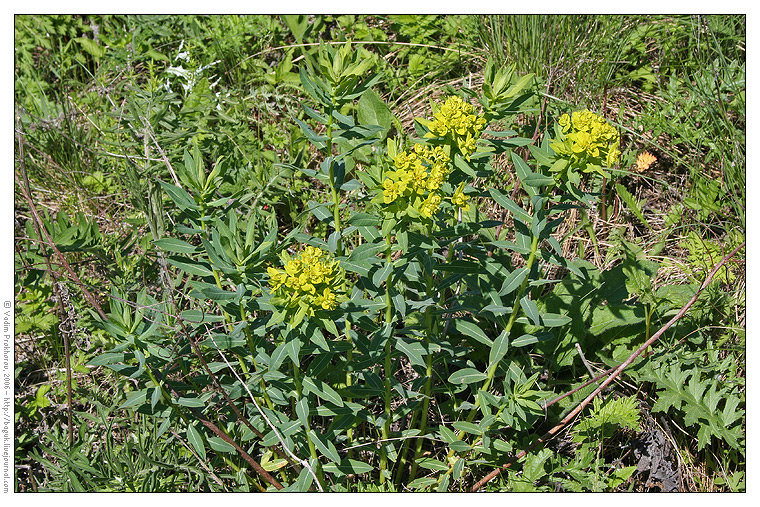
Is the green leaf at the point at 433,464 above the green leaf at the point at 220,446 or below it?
below

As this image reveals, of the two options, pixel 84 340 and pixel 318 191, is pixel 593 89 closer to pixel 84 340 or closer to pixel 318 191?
pixel 318 191

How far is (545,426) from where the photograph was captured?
299cm

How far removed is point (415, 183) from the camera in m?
1.96

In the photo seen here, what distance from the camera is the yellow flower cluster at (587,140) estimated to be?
203 centimetres

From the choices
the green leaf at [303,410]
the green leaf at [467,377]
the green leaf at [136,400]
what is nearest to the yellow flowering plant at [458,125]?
the green leaf at [467,377]

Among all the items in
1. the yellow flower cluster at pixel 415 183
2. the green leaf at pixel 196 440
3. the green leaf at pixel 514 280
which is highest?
the yellow flower cluster at pixel 415 183

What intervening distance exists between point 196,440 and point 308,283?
98 cm

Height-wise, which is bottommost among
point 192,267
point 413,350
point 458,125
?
point 413,350

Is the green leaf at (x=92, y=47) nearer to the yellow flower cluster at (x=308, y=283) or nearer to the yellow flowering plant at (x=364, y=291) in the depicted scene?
the yellow flowering plant at (x=364, y=291)

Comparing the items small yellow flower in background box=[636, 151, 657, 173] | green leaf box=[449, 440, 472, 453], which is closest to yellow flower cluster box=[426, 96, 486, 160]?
green leaf box=[449, 440, 472, 453]

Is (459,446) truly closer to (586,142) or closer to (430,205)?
(430,205)

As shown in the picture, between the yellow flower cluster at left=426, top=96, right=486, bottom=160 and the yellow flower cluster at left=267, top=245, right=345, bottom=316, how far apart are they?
57 cm

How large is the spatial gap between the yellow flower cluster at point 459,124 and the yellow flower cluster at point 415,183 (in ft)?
0.50

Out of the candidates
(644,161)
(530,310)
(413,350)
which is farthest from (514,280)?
(644,161)
